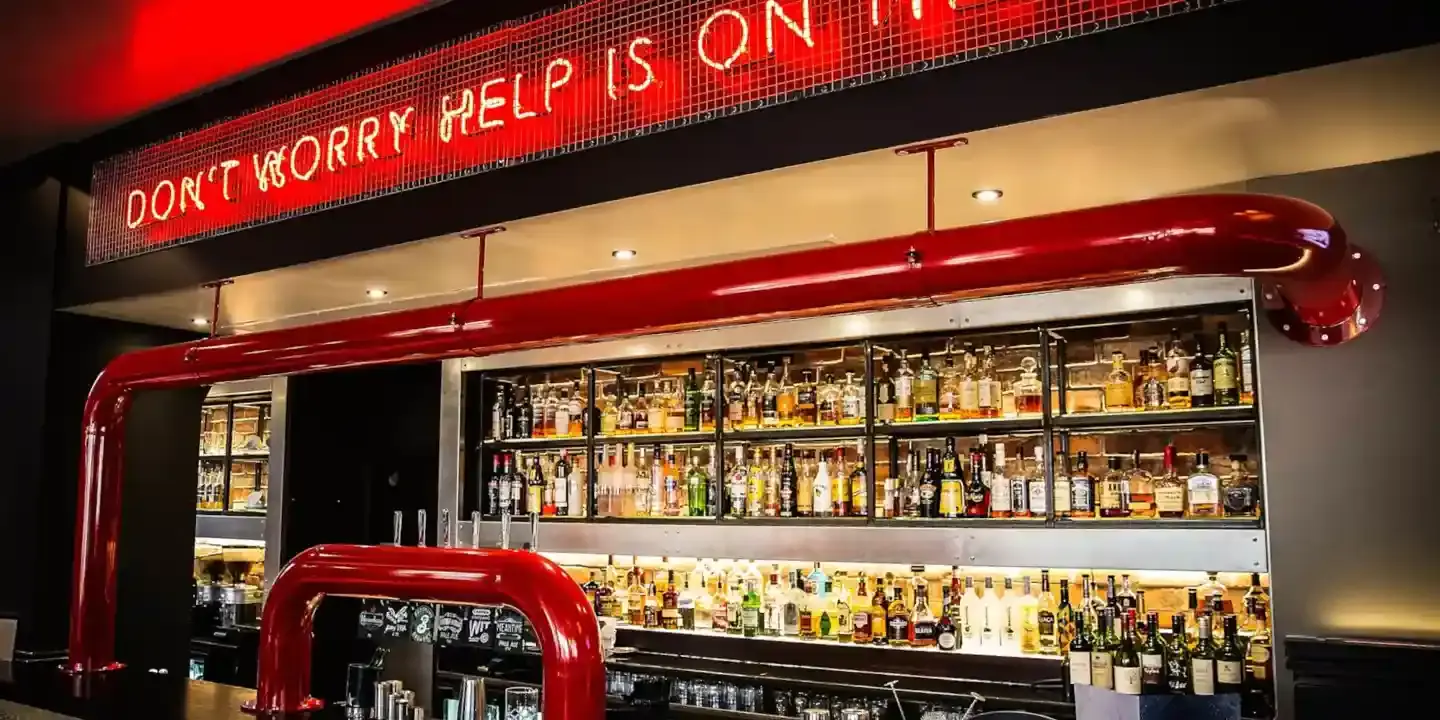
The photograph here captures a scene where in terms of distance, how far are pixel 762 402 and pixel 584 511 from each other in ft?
3.75

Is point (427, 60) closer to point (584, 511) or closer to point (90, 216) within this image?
point (90, 216)

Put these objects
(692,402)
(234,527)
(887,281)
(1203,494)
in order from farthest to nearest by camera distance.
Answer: (234,527) → (692,402) → (1203,494) → (887,281)

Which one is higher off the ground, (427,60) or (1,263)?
(427,60)

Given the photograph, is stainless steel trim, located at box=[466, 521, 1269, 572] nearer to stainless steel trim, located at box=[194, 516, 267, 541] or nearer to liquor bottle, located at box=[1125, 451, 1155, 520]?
liquor bottle, located at box=[1125, 451, 1155, 520]

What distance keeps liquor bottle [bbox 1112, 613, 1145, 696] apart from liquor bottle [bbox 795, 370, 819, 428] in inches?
58.0

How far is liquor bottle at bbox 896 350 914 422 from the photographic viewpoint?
14.0 ft

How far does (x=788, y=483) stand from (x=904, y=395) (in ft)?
2.20

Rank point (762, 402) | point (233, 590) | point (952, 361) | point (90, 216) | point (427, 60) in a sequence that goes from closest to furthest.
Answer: point (427, 60)
point (90, 216)
point (952, 361)
point (762, 402)
point (233, 590)

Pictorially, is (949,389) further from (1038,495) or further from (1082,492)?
(1082,492)

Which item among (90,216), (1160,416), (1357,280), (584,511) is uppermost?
(90,216)

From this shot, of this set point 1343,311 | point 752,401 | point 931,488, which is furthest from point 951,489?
point 1343,311

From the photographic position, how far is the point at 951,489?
4145 millimetres

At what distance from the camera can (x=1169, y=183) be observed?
248 cm

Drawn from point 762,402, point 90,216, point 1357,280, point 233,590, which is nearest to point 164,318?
point 90,216
